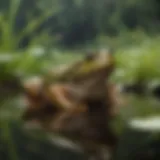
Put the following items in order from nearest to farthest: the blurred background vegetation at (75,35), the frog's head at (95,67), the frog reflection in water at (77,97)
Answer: the frog reflection in water at (77,97), the frog's head at (95,67), the blurred background vegetation at (75,35)

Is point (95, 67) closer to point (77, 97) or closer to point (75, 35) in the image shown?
point (77, 97)

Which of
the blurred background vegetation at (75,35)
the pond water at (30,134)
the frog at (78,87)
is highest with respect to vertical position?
the blurred background vegetation at (75,35)

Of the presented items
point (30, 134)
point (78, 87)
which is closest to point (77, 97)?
point (78, 87)

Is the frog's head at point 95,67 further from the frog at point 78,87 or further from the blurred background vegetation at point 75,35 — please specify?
the blurred background vegetation at point 75,35

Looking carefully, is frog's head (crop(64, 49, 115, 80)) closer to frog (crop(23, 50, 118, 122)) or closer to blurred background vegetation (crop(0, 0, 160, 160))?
frog (crop(23, 50, 118, 122))

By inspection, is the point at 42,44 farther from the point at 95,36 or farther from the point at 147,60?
the point at 147,60

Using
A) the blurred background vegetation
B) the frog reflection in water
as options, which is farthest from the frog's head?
the blurred background vegetation

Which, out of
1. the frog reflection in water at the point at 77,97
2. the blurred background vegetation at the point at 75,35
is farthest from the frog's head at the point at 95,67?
the blurred background vegetation at the point at 75,35

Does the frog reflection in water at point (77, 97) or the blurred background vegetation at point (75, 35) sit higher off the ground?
the blurred background vegetation at point (75, 35)
